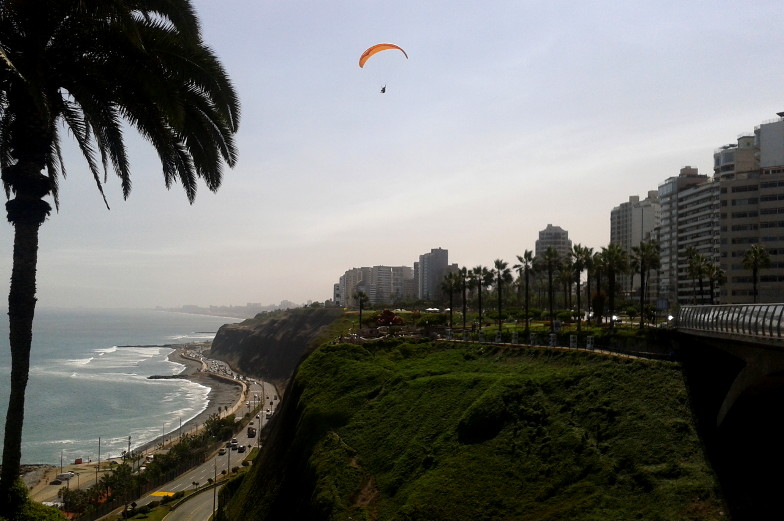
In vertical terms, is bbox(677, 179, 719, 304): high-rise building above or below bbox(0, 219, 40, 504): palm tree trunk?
above

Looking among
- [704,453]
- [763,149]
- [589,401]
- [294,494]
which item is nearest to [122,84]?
[704,453]

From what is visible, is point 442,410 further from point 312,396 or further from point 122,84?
point 122,84

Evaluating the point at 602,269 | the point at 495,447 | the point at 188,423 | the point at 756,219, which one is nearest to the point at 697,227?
the point at 756,219

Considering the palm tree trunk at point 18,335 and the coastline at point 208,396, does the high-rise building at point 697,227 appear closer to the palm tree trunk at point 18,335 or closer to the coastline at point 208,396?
the coastline at point 208,396

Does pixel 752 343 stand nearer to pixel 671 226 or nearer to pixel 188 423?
pixel 188 423

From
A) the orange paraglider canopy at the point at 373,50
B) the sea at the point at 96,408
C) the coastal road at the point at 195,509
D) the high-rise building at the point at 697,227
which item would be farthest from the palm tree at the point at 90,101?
the high-rise building at the point at 697,227

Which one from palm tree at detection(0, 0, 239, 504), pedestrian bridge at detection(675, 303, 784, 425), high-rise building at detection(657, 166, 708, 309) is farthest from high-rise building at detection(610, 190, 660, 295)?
palm tree at detection(0, 0, 239, 504)

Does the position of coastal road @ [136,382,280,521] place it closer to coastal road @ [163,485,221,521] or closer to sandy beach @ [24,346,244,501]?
coastal road @ [163,485,221,521]
